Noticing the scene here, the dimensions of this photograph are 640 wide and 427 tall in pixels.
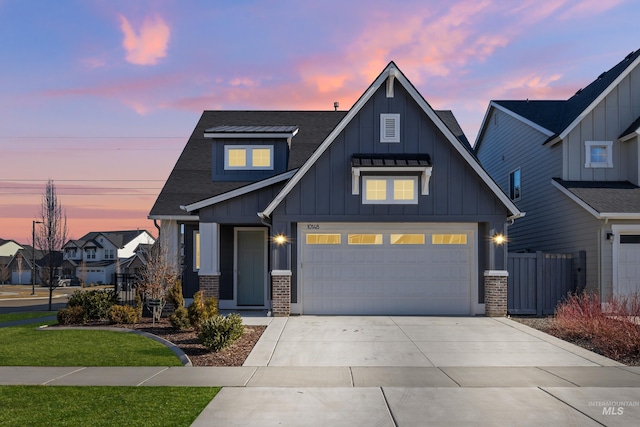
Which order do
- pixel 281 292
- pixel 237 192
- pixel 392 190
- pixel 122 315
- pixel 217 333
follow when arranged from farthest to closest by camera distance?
pixel 237 192, pixel 392 190, pixel 281 292, pixel 122 315, pixel 217 333

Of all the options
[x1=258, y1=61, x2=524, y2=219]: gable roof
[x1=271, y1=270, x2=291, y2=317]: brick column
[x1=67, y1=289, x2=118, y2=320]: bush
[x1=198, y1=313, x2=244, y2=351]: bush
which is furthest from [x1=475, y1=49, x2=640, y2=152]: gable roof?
[x1=67, y1=289, x2=118, y2=320]: bush

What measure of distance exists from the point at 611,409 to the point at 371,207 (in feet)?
34.2

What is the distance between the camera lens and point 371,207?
1780 cm

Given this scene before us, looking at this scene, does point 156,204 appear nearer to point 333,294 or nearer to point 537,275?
point 333,294

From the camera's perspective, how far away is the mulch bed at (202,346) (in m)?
11.6

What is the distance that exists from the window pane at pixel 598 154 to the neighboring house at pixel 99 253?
68.6 m

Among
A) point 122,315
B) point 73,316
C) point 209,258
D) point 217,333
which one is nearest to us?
point 217,333

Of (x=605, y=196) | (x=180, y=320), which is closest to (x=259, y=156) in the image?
(x=180, y=320)

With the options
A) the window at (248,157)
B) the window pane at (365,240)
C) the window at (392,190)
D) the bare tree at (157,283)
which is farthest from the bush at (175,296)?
the window at (248,157)

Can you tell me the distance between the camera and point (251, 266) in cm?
2030

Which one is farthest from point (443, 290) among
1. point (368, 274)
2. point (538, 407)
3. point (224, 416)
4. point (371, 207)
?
point (224, 416)

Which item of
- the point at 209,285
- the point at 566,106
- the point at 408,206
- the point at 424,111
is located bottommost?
the point at 209,285

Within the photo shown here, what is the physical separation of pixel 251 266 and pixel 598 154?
45.0ft

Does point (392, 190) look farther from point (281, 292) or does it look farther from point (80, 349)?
point (80, 349)
